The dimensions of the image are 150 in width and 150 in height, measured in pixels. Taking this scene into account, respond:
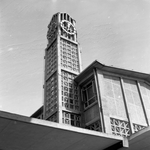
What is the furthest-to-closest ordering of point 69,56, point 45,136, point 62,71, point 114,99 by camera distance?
point 69,56, point 62,71, point 114,99, point 45,136

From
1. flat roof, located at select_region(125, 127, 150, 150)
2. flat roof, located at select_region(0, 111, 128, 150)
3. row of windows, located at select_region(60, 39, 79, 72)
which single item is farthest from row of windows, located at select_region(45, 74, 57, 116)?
flat roof, located at select_region(125, 127, 150, 150)

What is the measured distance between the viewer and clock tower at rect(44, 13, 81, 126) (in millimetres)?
21500

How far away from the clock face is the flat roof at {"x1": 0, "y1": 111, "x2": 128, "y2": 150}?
750 inches

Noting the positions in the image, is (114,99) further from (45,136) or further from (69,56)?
(45,136)

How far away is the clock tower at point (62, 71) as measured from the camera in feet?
70.5

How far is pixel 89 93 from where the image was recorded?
2230 cm

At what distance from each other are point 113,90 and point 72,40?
10209mm

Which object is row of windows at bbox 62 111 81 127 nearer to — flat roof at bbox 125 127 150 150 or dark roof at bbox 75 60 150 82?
dark roof at bbox 75 60 150 82

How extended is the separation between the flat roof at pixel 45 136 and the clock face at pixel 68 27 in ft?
62.5

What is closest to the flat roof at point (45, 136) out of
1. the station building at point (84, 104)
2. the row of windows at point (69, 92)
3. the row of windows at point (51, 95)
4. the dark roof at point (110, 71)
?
the station building at point (84, 104)

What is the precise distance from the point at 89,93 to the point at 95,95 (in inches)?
67.8

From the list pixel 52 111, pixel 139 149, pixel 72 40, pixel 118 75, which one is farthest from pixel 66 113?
pixel 72 40

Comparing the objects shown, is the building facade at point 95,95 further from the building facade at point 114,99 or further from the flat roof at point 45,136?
the flat roof at point 45,136

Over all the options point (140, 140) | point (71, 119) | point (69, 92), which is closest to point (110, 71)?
point (69, 92)
